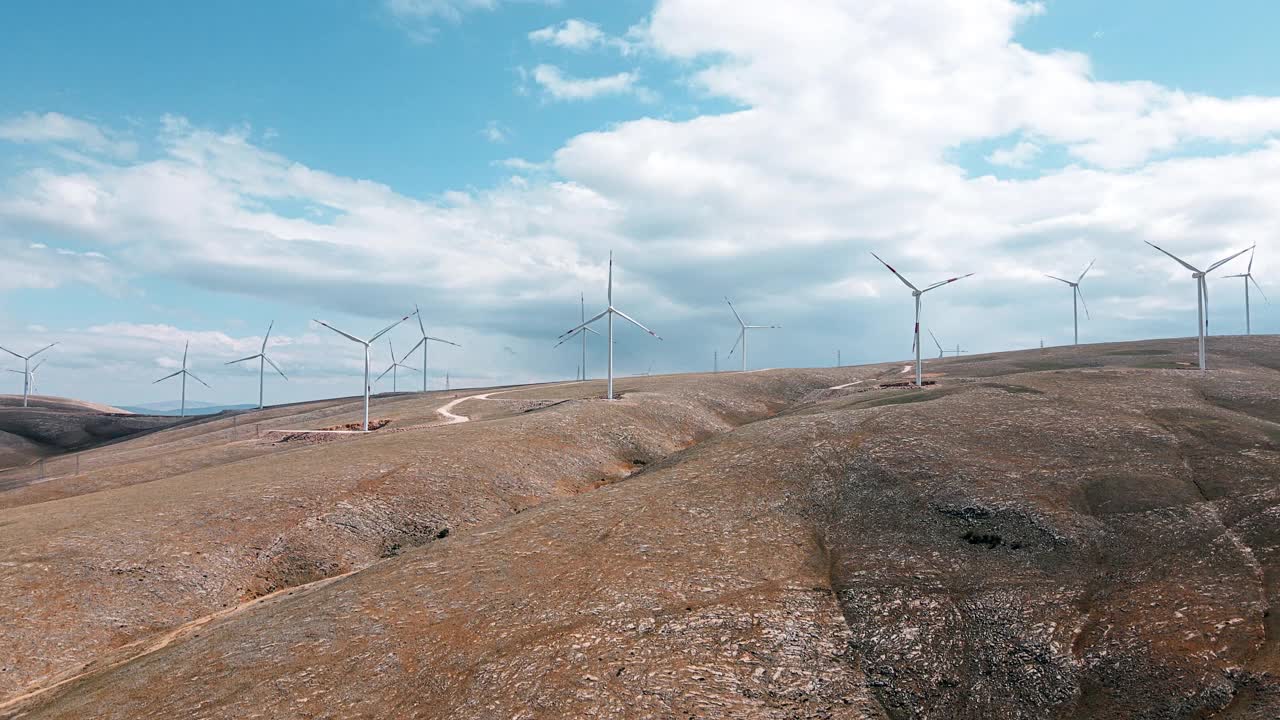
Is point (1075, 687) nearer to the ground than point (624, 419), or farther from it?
nearer to the ground

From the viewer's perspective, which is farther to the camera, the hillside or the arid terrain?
the hillside

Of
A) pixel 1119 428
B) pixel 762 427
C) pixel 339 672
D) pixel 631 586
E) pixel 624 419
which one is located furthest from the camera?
pixel 624 419

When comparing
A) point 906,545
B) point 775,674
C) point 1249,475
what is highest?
point 1249,475

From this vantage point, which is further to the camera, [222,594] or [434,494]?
[434,494]

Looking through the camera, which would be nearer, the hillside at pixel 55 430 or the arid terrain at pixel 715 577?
the arid terrain at pixel 715 577

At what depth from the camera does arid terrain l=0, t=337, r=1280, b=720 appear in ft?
97.1

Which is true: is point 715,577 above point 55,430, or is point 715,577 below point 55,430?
below

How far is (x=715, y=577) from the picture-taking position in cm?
3872

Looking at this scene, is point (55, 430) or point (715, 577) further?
point (55, 430)

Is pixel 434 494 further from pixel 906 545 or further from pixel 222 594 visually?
pixel 906 545

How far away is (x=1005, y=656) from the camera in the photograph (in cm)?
3123

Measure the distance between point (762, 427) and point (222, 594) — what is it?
4548 cm

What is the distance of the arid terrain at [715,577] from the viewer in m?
29.6

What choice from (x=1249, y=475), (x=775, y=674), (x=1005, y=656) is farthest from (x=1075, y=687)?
(x=1249, y=475)
